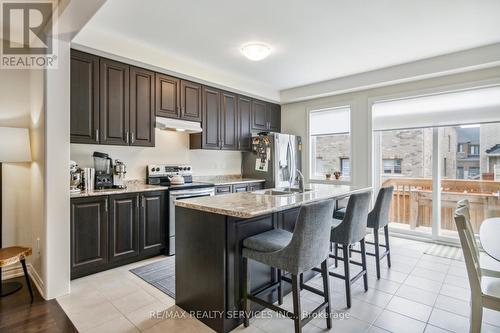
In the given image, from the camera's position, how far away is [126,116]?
3436 millimetres

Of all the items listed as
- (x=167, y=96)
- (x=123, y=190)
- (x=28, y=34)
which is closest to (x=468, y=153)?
(x=167, y=96)

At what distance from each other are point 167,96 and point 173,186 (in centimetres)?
128

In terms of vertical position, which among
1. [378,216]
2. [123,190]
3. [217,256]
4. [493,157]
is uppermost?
[493,157]

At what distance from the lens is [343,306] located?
2395 mm

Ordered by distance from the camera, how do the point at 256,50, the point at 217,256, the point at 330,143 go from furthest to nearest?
the point at 330,143 < the point at 256,50 < the point at 217,256

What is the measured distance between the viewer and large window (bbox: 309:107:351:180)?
199 inches

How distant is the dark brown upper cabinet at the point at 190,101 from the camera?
404cm

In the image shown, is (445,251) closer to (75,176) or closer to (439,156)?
(439,156)

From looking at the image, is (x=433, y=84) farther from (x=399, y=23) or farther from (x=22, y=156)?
(x=22, y=156)

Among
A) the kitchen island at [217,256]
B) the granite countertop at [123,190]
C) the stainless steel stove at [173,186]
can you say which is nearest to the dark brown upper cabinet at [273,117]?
the stainless steel stove at [173,186]

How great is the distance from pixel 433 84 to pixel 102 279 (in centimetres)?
508

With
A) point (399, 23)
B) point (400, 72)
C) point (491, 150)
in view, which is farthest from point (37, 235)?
point (491, 150)

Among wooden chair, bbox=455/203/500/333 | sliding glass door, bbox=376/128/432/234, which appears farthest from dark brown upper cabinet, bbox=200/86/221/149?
wooden chair, bbox=455/203/500/333

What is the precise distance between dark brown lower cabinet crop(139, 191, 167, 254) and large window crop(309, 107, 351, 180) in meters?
3.13
